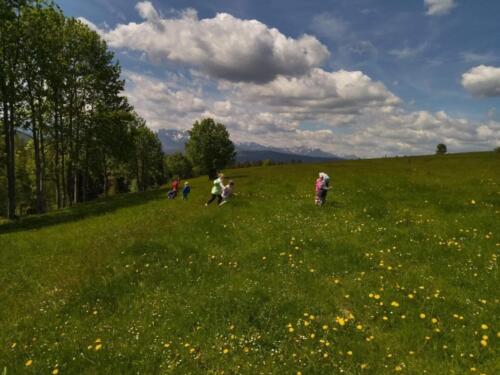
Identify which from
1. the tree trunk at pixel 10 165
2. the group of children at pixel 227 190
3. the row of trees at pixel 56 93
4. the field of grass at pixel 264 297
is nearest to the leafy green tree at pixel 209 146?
the row of trees at pixel 56 93

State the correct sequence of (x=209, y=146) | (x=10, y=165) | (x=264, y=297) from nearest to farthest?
(x=264, y=297), (x=10, y=165), (x=209, y=146)

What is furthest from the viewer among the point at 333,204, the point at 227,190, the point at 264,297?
the point at 227,190

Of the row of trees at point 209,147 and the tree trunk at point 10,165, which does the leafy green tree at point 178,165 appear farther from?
the tree trunk at point 10,165

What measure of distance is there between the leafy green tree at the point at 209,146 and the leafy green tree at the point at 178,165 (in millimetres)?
68601

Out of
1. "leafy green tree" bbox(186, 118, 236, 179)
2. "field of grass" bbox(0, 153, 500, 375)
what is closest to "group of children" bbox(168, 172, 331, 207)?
"field of grass" bbox(0, 153, 500, 375)

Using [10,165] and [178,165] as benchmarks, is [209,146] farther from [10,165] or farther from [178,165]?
[178,165]

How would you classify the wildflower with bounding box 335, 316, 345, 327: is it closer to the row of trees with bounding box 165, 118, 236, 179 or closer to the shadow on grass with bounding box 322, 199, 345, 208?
the shadow on grass with bounding box 322, 199, 345, 208

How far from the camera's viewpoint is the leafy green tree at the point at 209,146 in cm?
7312

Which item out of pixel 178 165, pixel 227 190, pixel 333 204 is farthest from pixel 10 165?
pixel 178 165

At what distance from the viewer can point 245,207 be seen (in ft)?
73.2

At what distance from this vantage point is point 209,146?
73312 mm

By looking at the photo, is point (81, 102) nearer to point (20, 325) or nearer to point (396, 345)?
point (20, 325)

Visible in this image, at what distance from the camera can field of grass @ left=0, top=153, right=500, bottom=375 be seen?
7.91 metres

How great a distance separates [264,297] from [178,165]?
454ft
